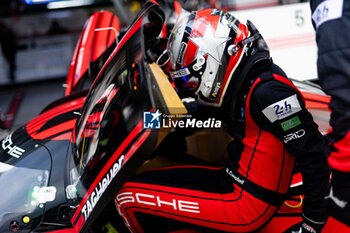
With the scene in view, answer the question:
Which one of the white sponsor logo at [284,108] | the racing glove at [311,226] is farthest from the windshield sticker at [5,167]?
the racing glove at [311,226]

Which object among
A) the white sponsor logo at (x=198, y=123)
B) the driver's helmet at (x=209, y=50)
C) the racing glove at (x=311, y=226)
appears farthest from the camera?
the white sponsor logo at (x=198, y=123)

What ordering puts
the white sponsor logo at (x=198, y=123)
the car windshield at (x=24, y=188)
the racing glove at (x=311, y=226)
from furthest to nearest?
the white sponsor logo at (x=198, y=123) < the car windshield at (x=24, y=188) < the racing glove at (x=311, y=226)

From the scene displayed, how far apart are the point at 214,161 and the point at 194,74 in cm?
82

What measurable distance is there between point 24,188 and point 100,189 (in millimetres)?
429

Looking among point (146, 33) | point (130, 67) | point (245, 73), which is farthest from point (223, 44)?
point (130, 67)

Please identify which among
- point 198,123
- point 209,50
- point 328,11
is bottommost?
point 198,123

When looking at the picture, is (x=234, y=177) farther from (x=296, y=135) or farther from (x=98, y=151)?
(x=98, y=151)

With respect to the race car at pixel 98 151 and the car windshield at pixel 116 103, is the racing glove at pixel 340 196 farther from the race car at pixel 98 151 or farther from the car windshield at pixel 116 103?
the car windshield at pixel 116 103

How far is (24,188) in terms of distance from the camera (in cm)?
173

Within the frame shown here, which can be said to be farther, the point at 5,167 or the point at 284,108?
the point at 5,167

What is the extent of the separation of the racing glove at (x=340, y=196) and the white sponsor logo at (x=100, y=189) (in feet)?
2.51

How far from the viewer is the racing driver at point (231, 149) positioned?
171 cm

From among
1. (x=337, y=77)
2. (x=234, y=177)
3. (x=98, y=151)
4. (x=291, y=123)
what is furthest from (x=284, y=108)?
(x=98, y=151)

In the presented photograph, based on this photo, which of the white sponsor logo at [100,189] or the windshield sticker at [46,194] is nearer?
the white sponsor logo at [100,189]
